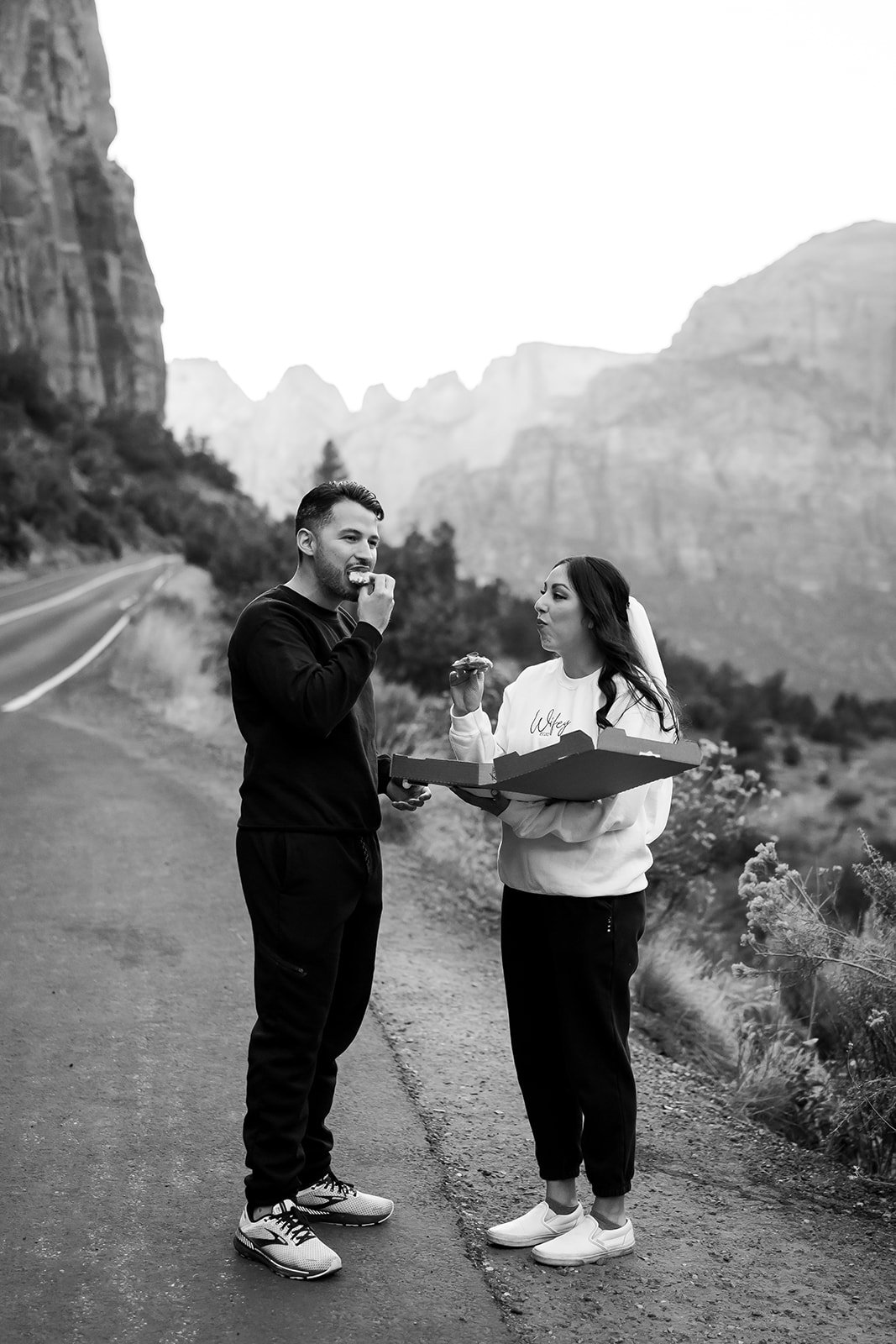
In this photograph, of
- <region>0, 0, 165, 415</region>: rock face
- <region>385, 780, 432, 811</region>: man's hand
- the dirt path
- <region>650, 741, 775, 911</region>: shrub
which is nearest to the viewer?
the dirt path

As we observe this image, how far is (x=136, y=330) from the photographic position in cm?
9112

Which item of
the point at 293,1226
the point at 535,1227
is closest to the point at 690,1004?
the point at 535,1227

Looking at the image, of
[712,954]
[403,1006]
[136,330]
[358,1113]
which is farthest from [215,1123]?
[136,330]

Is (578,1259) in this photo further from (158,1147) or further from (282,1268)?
(158,1147)

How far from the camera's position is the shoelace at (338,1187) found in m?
3.45

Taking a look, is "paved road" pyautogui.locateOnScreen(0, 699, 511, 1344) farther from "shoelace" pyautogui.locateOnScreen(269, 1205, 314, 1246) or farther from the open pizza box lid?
the open pizza box lid

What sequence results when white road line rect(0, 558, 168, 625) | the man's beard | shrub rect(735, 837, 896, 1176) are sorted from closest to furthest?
the man's beard
shrub rect(735, 837, 896, 1176)
white road line rect(0, 558, 168, 625)

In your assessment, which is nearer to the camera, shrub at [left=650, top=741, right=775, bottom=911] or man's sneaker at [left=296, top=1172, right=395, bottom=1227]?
man's sneaker at [left=296, top=1172, right=395, bottom=1227]

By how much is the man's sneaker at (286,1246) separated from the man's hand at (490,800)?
1.21 metres

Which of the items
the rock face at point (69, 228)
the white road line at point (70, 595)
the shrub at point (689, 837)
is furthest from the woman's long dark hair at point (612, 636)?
the rock face at point (69, 228)

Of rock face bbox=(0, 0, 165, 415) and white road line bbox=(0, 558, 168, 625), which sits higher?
rock face bbox=(0, 0, 165, 415)

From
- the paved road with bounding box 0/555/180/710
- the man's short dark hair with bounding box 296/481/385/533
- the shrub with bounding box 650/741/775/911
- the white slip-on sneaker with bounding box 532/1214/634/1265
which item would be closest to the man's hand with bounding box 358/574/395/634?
the man's short dark hair with bounding box 296/481/385/533

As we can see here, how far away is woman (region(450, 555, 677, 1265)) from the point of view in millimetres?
3289

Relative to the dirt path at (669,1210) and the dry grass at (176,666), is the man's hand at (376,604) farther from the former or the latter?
the dry grass at (176,666)
